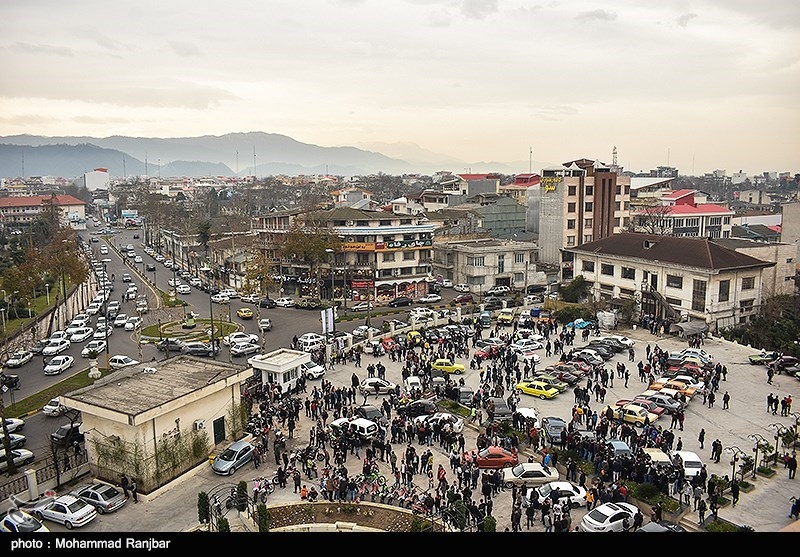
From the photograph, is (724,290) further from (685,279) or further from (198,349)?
(198,349)

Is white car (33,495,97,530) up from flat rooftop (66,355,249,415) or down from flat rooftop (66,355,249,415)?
down

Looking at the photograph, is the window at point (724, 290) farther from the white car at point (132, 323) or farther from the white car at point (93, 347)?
the white car at point (93, 347)

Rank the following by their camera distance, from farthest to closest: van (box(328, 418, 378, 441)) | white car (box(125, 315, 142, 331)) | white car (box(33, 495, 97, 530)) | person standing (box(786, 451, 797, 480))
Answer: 1. white car (box(125, 315, 142, 331))
2. van (box(328, 418, 378, 441))
3. person standing (box(786, 451, 797, 480))
4. white car (box(33, 495, 97, 530))

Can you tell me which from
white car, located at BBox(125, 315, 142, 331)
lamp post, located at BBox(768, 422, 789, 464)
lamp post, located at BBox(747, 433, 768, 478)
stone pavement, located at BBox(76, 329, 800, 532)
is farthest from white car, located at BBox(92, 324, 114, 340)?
lamp post, located at BBox(768, 422, 789, 464)

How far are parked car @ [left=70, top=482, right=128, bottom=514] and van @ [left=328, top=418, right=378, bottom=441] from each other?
290 inches

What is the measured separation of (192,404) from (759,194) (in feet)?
478

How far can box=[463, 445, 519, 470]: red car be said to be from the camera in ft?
67.1

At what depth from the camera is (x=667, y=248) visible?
4466cm

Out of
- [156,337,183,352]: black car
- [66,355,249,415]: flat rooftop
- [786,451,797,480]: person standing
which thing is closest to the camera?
[786,451,797,480]: person standing

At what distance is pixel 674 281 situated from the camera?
42.5 meters

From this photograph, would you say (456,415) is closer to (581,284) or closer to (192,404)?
(192,404)

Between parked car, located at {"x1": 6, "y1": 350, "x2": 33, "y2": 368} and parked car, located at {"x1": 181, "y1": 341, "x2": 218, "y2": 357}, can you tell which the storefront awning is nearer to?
parked car, located at {"x1": 181, "y1": 341, "x2": 218, "y2": 357}

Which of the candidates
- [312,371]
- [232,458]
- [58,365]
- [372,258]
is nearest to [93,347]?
[58,365]
